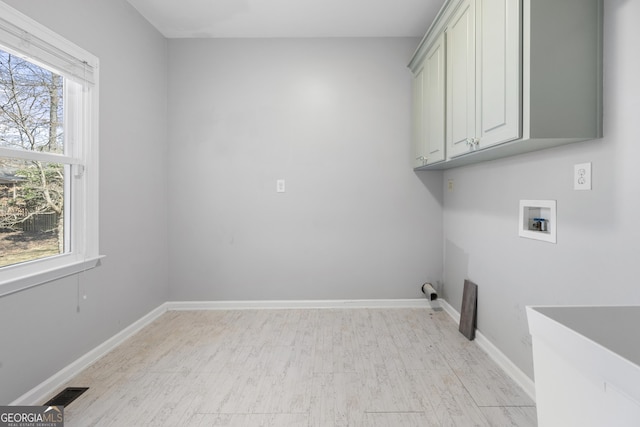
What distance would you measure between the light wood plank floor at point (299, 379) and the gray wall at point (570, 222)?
1.21 ft

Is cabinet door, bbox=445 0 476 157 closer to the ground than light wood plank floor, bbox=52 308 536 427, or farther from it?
farther from it

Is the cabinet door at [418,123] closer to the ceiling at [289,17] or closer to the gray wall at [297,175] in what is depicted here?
the gray wall at [297,175]

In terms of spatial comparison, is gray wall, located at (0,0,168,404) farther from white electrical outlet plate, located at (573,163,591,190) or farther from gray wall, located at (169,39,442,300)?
white electrical outlet plate, located at (573,163,591,190)

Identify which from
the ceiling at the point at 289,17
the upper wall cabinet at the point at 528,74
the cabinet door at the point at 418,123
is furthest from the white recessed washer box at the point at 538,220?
the ceiling at the point at 289,17

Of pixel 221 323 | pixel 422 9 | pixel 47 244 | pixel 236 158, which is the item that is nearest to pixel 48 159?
pixel 47 244

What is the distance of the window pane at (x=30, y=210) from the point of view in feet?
5.29

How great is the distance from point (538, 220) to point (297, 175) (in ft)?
6.38

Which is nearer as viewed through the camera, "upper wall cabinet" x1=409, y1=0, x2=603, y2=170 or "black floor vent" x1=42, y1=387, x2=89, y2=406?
"upper wall cabinet" x1=409, y1=0, x2=603, y2=170

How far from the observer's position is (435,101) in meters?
2.35

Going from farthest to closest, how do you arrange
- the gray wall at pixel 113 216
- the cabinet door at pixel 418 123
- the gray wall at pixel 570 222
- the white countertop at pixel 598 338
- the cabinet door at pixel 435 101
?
the cabinet door at pixel 418 123, the cabinet door at pixel 435 101, the gray wall at pixel 113 216, the gray wall at pixel 570 222, the white countertop at pixel 598 338

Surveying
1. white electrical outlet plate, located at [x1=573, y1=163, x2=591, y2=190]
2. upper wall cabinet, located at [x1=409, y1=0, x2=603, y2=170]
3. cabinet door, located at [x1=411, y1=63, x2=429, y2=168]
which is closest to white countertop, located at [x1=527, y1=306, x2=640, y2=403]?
white electrical outlet plate, located at [x1=573, y1=163, x2=591, y2=190]

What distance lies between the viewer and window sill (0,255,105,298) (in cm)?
153

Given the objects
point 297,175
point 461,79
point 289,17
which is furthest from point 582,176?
point 289,17

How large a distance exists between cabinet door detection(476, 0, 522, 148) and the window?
7.64 feet
